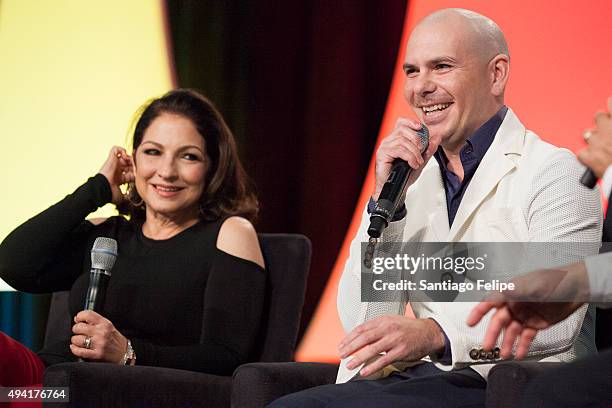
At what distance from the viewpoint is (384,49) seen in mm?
3609

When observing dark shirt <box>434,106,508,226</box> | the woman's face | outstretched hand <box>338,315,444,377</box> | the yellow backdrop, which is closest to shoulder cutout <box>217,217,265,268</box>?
the woman's face

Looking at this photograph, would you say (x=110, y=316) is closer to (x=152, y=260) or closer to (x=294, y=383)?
(x=152, y=260)

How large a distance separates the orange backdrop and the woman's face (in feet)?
3.92

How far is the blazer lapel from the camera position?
1.96 m

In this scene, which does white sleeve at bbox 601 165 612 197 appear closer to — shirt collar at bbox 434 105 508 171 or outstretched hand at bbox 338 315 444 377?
outstretched hand at bbox 338 315 444 377

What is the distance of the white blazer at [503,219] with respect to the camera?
1.80 metres

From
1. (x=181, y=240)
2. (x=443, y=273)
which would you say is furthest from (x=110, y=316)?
(x=443, y=273)

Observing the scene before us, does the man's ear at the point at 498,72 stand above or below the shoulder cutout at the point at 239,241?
above

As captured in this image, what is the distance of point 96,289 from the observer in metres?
2.16

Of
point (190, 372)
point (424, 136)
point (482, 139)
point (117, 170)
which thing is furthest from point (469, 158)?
point (117, 170)

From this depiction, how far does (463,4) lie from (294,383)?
1.80 meters

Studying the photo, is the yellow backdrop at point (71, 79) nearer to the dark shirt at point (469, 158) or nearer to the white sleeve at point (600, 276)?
the dark shirt at point (469, 158)

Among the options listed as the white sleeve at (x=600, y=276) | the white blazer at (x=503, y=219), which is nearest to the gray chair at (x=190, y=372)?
the white blazer at (x=503, y=219)

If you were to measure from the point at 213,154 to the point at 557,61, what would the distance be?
4.24 feet
